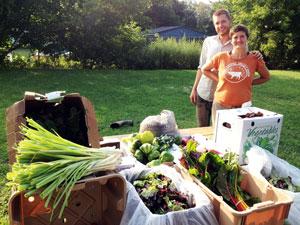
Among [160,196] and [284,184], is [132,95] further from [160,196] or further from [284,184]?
[160,196]

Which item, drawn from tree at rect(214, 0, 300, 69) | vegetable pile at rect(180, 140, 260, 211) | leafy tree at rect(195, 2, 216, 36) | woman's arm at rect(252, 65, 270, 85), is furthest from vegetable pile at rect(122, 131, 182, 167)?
leafy tree at rect(195, 2, 216, 36)

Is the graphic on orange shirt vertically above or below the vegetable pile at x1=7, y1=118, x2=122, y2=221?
above

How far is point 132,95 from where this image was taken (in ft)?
25.8

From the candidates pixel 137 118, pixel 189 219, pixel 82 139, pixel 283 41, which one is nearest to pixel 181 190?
pixel 189 219

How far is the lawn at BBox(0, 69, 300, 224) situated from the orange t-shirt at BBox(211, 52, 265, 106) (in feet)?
6.31

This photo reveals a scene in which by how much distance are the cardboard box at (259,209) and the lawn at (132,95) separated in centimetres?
229

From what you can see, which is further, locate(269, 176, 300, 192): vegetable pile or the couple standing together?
the couple standing together

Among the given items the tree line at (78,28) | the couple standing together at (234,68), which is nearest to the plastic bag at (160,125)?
the couple standing together at (234,68)

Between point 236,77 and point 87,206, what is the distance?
6.08 feet

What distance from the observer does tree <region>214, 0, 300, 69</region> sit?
1755cm

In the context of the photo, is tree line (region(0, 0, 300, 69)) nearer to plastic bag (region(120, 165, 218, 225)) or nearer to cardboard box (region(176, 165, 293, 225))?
plastic bag (region(120, 165, 218, 225))

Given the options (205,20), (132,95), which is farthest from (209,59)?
(205,20)

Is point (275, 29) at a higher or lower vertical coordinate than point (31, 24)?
higher

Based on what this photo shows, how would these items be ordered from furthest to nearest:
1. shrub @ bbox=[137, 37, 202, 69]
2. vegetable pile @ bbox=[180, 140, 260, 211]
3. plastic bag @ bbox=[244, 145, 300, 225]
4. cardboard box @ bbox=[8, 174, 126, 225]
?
shrub @ bbox=[137, 37, 202, 69] < plastic bag @ bbox=[244, 145, 300, 225] < vegetable pile @ bbox=[180, 140, 260, 211] < cardboard box @ bbox=[8, 174, 126, 225]
